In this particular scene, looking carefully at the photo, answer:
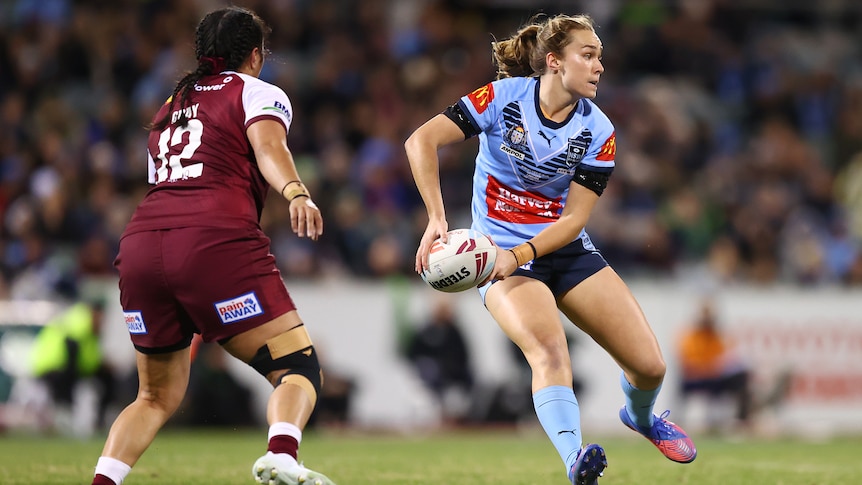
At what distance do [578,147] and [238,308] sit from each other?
2022 mm

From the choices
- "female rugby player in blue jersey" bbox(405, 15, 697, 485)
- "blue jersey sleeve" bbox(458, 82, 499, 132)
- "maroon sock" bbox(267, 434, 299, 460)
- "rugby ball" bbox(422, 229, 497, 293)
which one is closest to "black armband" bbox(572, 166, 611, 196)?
"female rugby player in blue jersey" bbox(405, 15, 697, 485)

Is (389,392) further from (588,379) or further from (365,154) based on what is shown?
(365,154)

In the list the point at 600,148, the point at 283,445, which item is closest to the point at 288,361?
the point at 283,445

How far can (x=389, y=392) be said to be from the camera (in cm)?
1309

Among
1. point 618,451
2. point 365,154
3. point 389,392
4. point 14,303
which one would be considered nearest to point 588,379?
point 389,392

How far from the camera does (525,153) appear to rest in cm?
609

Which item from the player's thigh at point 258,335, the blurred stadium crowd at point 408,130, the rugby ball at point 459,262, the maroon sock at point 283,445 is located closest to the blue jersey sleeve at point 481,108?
the rugby ball at point 459,262

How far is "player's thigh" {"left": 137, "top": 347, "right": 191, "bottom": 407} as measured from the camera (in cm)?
534

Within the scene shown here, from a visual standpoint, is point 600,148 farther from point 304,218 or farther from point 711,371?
point 711,371

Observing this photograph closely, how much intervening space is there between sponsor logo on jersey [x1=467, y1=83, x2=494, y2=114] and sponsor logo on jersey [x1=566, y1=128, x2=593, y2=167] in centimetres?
47

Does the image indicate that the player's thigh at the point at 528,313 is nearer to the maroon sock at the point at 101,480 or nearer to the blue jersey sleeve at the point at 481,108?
the blue jersey sleeve at the point at 481,108

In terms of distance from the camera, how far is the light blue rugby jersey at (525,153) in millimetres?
6047

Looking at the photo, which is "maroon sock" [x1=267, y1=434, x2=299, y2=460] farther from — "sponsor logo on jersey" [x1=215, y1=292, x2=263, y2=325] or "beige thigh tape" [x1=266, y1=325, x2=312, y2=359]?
"sponsor logo on jersey" [x1=215, y1=292, x2=263, y2=325]

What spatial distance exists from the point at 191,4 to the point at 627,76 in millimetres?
6648
